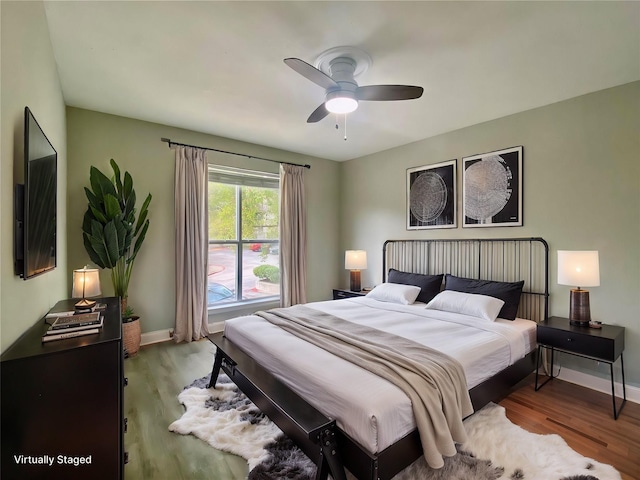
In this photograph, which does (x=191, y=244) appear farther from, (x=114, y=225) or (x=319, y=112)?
(x=319, y=112)

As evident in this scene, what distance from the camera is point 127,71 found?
252cm

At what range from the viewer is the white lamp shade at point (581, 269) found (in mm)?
2553

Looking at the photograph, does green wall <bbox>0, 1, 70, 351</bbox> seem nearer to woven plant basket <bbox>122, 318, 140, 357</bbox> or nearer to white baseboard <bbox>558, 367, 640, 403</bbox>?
woven plant basket <bbox>122, 318, 140, 357</bbox>

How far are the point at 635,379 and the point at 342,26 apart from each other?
12.1 feet

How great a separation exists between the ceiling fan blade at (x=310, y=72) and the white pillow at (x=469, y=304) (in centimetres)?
236

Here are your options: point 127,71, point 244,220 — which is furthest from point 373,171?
point 127,71

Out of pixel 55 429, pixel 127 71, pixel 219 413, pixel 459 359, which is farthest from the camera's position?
pixel 127 71

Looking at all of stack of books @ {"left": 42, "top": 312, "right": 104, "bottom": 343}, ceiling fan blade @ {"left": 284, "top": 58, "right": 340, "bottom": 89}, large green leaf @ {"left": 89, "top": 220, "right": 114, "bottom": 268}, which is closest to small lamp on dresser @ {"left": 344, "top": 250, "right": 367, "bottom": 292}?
ceiling fan blade @ {"left": 284, "top": 58, "right": 340, "bottom": 89}

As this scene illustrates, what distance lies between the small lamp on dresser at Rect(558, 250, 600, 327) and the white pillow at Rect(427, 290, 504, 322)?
0.56 metres

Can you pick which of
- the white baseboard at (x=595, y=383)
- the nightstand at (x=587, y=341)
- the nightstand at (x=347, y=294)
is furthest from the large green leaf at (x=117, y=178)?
the white baseboard at (x=595, y=383)

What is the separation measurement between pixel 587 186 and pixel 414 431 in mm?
2818

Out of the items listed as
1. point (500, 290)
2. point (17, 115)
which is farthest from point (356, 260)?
point (17, 115)

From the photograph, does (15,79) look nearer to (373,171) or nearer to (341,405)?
(341,405)

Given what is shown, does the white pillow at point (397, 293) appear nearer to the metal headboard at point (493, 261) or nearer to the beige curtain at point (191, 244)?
the metal headboard at point (493, 261)
